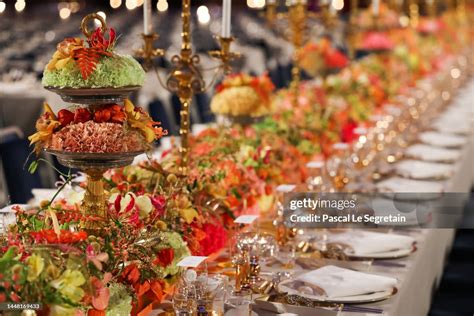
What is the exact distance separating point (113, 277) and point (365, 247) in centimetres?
118

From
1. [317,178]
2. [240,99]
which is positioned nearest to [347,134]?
[240,99]

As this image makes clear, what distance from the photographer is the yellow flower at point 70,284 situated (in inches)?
72.8

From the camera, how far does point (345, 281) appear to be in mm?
2637

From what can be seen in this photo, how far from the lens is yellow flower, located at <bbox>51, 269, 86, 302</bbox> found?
6.07 feet

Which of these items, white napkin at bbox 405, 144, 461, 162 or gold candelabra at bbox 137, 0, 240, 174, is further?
white napkin at bbox 405, 144, 461, 162

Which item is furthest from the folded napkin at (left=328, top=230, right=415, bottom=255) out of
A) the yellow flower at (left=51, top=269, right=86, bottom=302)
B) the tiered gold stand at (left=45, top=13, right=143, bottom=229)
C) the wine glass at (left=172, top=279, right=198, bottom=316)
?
the yellow flower at (left=51, top=269, right=86, bottom=302)

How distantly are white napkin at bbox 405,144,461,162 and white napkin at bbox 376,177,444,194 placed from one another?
1.85 ft

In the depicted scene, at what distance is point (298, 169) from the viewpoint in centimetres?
379

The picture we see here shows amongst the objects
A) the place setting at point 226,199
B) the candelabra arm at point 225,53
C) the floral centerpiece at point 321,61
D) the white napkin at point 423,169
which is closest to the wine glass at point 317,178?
the place setting at point 226,199

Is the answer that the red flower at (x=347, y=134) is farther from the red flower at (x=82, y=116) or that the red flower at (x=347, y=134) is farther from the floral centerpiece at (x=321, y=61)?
the red flower at (x=82, y=116)

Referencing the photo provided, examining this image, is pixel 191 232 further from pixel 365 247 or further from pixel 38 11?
pixel 38 11

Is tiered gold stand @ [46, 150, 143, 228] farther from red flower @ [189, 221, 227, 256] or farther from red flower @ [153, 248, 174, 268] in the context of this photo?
red flower @ [189, 221, 227, 256]

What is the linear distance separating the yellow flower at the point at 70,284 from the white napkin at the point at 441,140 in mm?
3759

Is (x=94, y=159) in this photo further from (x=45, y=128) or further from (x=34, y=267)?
(x=34, y=267)
